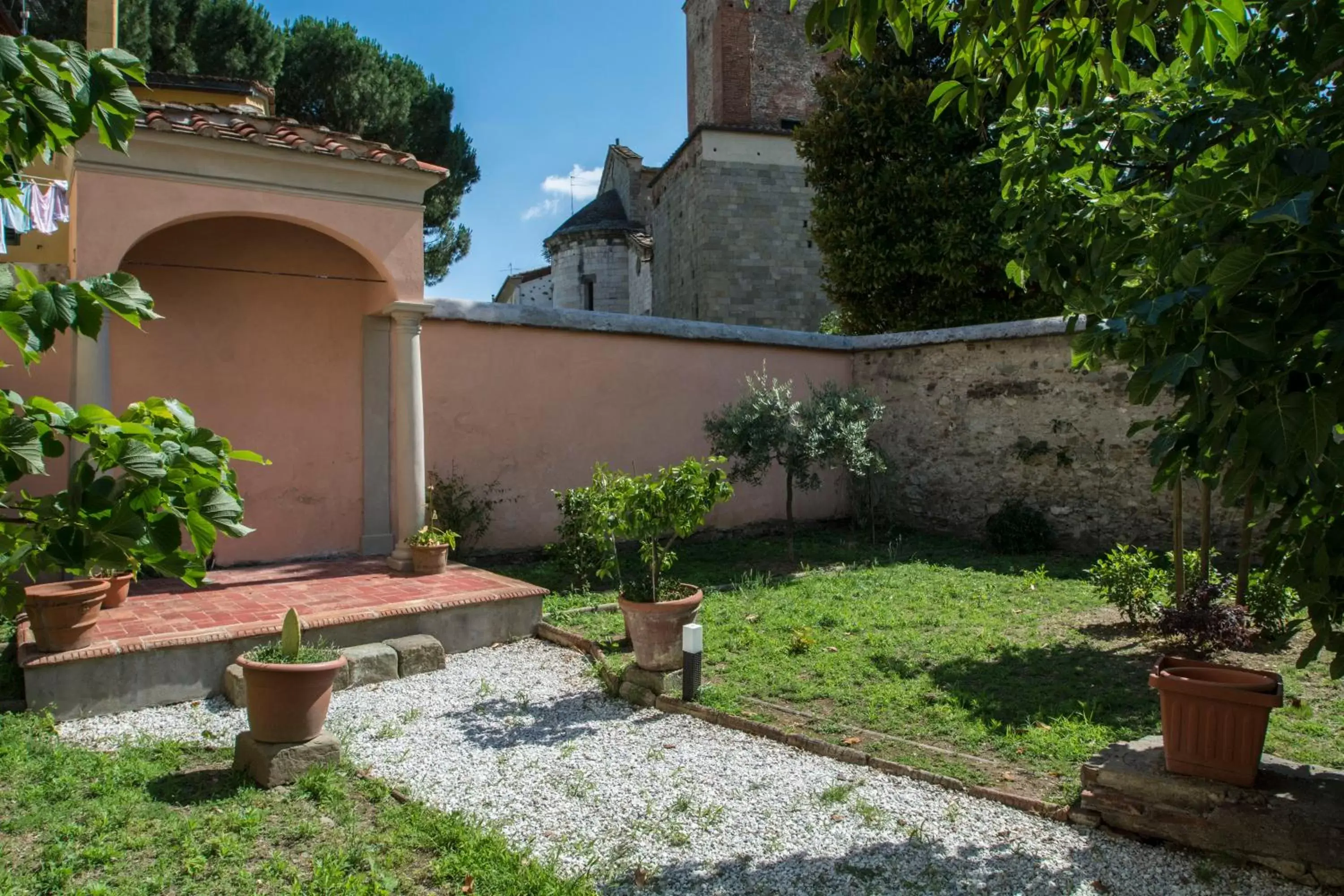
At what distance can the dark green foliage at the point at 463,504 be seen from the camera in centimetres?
948

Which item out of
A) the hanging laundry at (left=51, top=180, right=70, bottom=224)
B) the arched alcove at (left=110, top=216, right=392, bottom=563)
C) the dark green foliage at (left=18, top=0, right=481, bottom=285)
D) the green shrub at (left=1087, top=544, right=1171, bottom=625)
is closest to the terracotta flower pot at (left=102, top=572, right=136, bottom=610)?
the arched alcove at (left=110, top=216, right=392, bottom=563)

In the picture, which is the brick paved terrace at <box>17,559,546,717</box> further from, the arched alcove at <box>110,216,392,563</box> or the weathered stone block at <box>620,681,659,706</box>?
the weathered stone block at <box>620,681,659,706</box>

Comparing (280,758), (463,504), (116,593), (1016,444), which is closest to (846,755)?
(280,758)

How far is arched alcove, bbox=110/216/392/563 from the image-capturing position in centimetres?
876

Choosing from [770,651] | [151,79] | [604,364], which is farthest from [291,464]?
[151,79]

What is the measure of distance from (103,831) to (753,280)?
72.7 feet

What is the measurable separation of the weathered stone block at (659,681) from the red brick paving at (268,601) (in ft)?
5.87

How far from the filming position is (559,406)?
34.7 feet

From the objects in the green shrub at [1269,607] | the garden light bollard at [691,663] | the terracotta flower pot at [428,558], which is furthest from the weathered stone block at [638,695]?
the green shrub at [1269,607]

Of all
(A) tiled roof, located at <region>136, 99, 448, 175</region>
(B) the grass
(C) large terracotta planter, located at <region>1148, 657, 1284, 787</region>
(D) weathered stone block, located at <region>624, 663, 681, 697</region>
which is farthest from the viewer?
(A) tiled roof, located at <region>136, 99, 448, 175</region>

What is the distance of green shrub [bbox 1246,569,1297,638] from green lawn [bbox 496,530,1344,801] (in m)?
0.20

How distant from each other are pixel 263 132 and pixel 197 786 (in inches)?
222

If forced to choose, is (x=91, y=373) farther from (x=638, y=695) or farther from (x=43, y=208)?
(x=638, y=695)

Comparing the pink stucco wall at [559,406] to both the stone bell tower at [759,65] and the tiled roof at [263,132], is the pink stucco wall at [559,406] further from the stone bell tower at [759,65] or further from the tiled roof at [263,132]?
the stone bell tower at [759,65]
